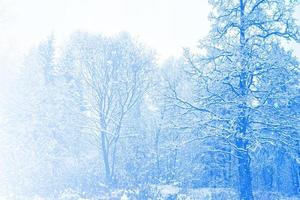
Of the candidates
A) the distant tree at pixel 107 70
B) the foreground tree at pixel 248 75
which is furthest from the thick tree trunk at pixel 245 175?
the distant tree at pixel 107 70

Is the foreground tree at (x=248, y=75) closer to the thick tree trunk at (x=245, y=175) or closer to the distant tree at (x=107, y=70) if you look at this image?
the thick tree trunk at (x=245, y=175)

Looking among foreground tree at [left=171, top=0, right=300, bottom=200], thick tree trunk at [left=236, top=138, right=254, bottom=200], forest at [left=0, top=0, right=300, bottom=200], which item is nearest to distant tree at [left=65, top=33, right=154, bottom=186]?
forest at [left=0, top=0, right=300, bottom=200]

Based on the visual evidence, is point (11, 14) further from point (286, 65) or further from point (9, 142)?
point (9, 142)

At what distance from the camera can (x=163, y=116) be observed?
102ft

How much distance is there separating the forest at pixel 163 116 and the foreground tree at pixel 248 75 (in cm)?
5

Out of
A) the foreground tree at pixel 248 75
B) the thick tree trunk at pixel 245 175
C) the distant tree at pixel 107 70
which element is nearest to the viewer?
the foreground tree at pixel 248 75

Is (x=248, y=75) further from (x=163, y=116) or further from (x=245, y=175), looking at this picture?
(x=163, y=116)

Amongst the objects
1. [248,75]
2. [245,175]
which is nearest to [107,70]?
[248,75]

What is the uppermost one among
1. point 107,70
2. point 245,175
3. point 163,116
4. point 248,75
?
point 107,70

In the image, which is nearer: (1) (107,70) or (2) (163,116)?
(1) (107,70)

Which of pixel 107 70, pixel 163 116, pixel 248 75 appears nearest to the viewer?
pixel 248 75

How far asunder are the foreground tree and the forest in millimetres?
53

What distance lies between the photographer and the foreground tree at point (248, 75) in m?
13.0

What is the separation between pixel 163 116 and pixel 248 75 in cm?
1822
